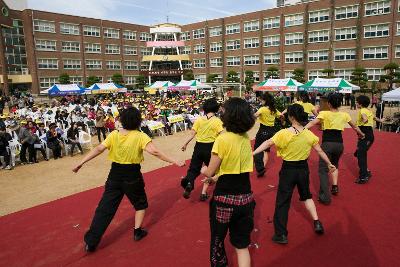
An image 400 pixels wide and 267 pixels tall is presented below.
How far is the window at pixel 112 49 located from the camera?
185ft

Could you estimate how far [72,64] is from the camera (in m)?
51.7

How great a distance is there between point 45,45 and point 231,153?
179 feet

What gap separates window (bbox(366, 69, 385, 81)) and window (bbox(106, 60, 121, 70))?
A: 4135cm

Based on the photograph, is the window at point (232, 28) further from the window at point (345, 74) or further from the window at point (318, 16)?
the window at point (345, 74)

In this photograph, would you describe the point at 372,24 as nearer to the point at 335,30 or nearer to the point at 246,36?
the point at 335,30

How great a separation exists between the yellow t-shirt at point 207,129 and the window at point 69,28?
5343cm

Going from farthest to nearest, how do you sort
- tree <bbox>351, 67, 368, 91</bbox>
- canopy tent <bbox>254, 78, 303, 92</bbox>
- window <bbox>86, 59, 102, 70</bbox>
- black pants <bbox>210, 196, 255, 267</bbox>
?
1. window <bbox>86, 59, 102, 70</bbox>
2. tree <bbox>351, 67, 368, 91</bbox>
3. canopy tent <bbox>254, 78, 303, 92</bbox>
4. black pants <bbox>210, 196, 255, 267</bbox>

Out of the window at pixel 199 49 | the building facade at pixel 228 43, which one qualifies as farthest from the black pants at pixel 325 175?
the window at pixel 199 49

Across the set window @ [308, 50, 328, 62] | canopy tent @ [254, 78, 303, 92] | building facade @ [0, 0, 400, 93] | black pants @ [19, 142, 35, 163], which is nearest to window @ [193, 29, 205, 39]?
building facade @ [0, 0, 400, 93]

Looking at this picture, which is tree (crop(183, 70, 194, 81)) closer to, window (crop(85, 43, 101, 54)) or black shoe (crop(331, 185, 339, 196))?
window (crop(85, 43, 101, 54))

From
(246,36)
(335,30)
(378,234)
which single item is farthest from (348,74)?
(378,234)

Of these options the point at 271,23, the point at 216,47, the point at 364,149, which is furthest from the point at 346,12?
the point at 364,149

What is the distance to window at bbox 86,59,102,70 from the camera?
176ft

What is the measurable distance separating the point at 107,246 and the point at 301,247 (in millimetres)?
2672
